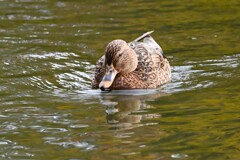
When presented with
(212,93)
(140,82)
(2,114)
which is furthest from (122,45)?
(2,114)

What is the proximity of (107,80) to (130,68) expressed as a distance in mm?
810

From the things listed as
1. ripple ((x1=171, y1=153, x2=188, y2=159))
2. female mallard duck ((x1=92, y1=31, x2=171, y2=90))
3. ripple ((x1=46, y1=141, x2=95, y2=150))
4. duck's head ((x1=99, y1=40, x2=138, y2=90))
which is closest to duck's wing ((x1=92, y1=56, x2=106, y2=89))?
female mallard duck ((x1=92, y1=31, x2=171, y2=90))

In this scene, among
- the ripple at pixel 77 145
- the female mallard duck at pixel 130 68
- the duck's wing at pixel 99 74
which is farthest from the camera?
the duck's wing at pixel 99 74

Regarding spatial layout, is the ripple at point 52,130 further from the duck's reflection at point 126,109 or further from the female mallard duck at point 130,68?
the female mallard duck at point 130,68

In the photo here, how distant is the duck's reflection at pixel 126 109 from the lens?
1025 centimetres

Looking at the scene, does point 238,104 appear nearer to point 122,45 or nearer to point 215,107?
point 215,107

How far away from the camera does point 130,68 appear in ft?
41.9

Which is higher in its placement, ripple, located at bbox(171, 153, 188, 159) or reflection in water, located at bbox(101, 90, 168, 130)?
ripple, located at bbox(171, 153, 188, 159)

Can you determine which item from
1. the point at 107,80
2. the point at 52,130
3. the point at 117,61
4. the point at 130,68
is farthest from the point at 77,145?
the point at 130,68

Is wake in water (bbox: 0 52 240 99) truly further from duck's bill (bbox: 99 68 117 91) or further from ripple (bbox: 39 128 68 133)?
ripple (bbox: 39 128 68 133)

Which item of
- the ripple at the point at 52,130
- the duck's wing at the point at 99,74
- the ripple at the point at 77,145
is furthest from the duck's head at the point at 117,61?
the ripple at the point at 77,145

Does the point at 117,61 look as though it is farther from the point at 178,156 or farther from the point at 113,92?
the point at 178,156

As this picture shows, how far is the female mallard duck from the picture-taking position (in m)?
12.3

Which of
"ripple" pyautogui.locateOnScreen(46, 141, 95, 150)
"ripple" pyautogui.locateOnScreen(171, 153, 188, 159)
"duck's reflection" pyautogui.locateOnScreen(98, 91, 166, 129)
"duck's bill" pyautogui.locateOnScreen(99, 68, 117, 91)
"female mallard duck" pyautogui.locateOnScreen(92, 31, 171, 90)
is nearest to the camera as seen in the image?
"ripple" pyautogui.locateOnScreen(171, 153, 188, 159)
